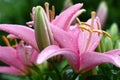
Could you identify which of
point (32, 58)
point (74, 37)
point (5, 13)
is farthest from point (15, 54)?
point (5, 13)

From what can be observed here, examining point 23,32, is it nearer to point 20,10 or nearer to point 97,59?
point 97,59

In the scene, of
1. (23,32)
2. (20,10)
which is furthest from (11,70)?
(20,10)

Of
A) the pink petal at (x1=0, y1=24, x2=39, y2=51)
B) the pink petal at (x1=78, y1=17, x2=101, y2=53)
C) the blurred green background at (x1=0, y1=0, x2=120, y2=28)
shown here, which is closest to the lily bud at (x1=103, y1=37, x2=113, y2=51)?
the pink petal at (x1=78, y1=17, x2=101, y2=53)

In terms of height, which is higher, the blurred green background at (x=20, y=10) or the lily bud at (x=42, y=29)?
the blurred green background at (x=20, y=10)

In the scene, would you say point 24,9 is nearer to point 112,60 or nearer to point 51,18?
point 51,18

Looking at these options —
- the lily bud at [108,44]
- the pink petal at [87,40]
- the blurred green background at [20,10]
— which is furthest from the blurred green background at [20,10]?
the pink petal at [87,40]

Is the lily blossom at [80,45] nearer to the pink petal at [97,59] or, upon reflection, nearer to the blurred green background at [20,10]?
the pink petal at [97,59]

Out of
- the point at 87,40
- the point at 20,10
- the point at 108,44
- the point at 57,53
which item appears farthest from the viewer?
the point at 20,10
